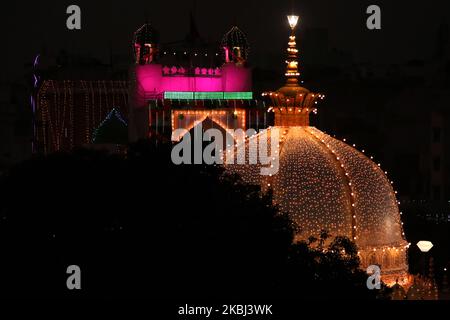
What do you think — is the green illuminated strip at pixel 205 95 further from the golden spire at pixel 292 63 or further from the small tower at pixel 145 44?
the golden spire at pixel 292 63

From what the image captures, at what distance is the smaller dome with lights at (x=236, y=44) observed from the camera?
6000cm

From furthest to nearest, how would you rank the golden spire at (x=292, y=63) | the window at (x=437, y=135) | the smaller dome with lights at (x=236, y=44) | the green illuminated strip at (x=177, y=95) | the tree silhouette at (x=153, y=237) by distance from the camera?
the window at (x=437, y=135) < the smaller dome with lights at (x=236, y=44) < the green illuminated strip at (x=177, y=95) < the golden spire at (x=292, y=63) < the tree silhouette at (x=153, y=237)

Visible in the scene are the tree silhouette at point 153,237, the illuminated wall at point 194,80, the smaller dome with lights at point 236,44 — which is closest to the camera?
the tree silhouette at point 153,237

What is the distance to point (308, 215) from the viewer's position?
37.2m

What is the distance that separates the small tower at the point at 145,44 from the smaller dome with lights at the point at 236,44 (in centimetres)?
219

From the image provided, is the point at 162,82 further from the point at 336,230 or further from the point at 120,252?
the point at 120,252

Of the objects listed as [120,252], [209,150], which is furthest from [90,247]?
[209,150]

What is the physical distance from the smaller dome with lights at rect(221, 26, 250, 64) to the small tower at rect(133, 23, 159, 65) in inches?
86.2

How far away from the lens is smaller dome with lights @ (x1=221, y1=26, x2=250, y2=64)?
6000cm

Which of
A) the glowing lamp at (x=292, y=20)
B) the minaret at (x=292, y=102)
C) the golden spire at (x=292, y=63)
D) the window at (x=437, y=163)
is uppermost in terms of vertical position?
the glowing lamp at (x=292, y=20)

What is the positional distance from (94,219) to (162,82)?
31011mm

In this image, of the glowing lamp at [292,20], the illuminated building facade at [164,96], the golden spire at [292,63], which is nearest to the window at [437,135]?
the illuminated building facade at [164,96]

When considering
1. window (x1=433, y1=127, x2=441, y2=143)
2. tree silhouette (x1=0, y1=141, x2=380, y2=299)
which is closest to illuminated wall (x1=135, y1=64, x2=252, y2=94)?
window (x1=433, y1=127, x2=441, y2=143)

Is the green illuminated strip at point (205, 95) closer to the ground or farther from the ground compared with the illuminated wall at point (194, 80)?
closer to the ground
